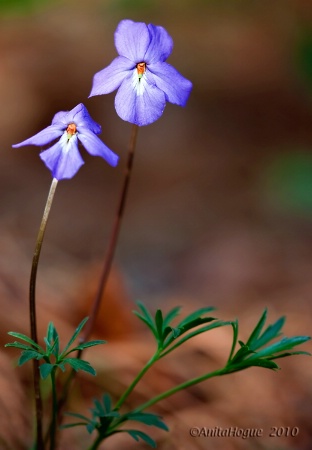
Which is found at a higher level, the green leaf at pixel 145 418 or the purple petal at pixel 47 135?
the purple petal at pixel 47 135

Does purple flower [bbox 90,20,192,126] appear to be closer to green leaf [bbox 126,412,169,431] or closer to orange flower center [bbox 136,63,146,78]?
orange flower center [bbox 136,63,146,78]

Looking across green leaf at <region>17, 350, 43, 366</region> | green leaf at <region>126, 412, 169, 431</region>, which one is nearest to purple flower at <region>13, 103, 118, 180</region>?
green leaf at <region>17, 350, 43, 366</region>

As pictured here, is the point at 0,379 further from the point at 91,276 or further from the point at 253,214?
the point at 253,214

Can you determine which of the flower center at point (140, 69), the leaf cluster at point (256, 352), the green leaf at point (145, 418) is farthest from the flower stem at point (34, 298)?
the leaf cluster at point (256, 352)

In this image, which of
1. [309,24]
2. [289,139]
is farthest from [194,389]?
[309,24]

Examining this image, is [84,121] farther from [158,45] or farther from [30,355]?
[30,355]

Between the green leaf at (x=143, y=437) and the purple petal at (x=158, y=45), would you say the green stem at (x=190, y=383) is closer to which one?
the green leaf at (x=143, y=437)
